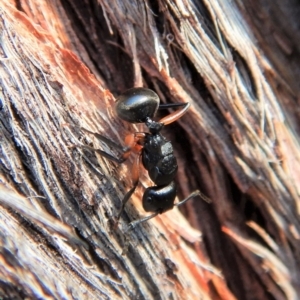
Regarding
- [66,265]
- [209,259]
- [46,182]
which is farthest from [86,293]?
[209,259]

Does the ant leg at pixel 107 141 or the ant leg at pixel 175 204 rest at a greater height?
the ant leg at pixel 107 141

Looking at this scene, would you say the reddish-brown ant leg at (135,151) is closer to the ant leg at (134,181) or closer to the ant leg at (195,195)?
the ant leg at (134,181)

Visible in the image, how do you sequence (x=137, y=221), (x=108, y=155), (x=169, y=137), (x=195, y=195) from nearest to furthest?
1. (x=108, y=155)
2. (x=137, y=221)
3. (x=195, y=195)
4. (x=169, y=137)

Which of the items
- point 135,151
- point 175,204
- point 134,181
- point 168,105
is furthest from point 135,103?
point 175,204

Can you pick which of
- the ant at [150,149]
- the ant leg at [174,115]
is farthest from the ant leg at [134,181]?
the ant leg at [174,115]

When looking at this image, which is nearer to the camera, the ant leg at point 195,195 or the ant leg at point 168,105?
the ant leg at point 168,105

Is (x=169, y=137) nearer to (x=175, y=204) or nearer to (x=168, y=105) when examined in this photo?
(x=168, y=105)

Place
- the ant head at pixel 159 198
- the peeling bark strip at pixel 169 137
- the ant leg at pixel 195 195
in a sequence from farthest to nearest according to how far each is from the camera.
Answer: the ant leg at pixel 195 195
the ant head at pixel 159 198
the peeling bark strip at pixel 169 137
